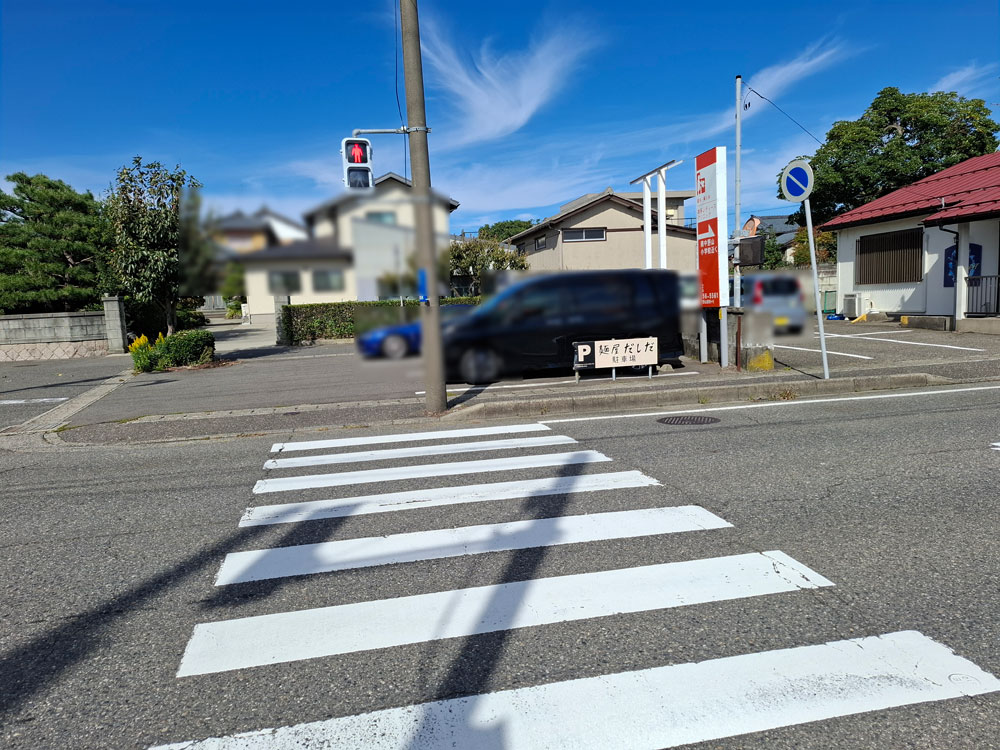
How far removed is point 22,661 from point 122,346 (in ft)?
66.8

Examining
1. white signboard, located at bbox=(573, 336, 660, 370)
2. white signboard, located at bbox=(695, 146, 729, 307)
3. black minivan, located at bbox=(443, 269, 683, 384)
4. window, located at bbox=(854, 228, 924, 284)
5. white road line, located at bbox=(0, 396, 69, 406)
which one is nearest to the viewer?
black minivan, located at bbox=(443, 269, 683, 384)

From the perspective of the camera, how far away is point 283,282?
1.14m

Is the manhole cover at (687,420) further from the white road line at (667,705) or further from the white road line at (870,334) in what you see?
the white road line at (870,334)

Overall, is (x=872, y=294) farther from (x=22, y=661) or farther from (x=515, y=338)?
(x=22, y=661)

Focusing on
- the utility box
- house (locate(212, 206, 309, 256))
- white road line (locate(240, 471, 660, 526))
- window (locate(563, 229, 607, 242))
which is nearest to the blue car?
house (locate(212, 206, 309, 256))

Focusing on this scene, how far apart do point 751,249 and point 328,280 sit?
1079 centimetres

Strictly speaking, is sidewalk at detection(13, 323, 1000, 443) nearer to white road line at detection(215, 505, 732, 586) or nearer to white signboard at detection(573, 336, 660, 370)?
white signboard at detection(573, 336, 660, 370)

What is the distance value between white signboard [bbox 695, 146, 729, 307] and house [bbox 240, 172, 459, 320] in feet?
35.0

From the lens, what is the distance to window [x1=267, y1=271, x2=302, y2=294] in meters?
1.12

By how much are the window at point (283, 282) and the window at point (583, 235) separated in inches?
1190

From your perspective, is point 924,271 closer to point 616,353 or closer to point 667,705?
point 616,353

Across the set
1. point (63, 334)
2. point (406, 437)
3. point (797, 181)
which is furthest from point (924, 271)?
point (63, 334)

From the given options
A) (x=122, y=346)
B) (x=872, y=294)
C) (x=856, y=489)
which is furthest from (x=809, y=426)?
(x=122, y=346)

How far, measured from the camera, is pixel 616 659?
2.79 m
